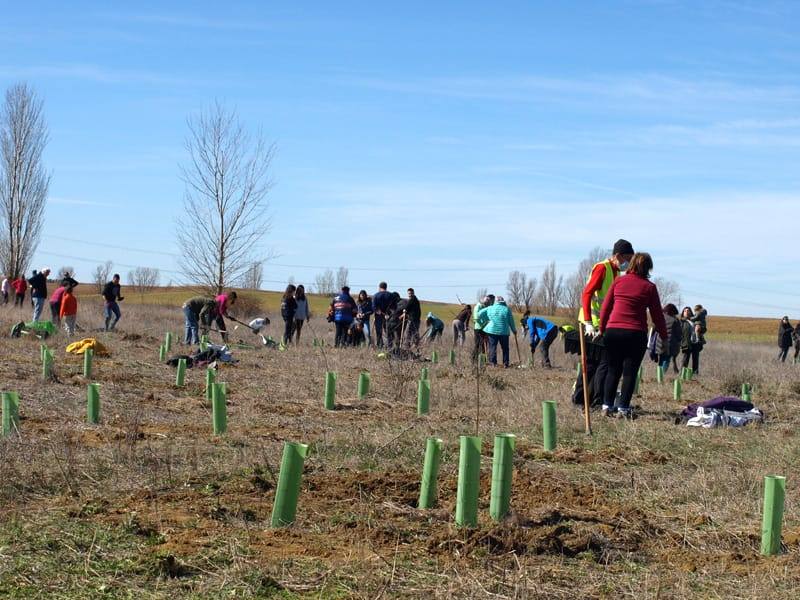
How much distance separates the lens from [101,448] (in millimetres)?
7285

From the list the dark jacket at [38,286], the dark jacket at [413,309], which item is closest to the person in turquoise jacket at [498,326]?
the dark jacket at [413,309]

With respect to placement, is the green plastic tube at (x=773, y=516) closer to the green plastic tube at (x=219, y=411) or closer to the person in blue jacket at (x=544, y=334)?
the green plastic tube at (x=219, y=411)

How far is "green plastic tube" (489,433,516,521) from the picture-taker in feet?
17.6

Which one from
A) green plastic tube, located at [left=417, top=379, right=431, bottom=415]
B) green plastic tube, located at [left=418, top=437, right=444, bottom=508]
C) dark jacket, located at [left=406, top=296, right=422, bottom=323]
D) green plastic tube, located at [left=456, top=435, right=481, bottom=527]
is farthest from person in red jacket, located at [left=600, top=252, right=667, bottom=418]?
dark jacket, located at [left=406, top=296, right=422, bottom=323]

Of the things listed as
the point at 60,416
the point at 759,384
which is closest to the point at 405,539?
the point at 60,416

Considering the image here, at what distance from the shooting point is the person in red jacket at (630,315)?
9.74 metres

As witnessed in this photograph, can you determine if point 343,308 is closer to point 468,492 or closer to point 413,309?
point 413,309

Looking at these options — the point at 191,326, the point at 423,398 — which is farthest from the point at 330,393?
the point at 191,326

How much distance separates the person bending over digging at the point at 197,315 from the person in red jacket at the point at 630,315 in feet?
35.5

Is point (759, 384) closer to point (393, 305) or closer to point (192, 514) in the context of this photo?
point (393, 305)

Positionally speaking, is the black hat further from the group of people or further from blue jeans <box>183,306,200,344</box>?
the group of people

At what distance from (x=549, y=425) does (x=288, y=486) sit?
3.30 m

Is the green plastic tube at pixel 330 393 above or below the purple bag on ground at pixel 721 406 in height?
below

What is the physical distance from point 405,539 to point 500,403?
6.55m
